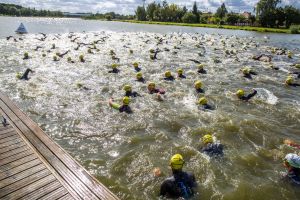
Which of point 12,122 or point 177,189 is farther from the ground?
point 12,122

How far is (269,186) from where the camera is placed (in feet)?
32.7

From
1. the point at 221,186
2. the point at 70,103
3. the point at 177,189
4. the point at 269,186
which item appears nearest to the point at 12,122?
the point at 70,103

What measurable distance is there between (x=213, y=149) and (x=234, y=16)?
123 m

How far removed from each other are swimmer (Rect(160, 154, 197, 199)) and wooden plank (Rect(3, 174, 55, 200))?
3507 millimetres

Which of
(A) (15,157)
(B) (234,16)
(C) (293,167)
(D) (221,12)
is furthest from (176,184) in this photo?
(D) (221,12)

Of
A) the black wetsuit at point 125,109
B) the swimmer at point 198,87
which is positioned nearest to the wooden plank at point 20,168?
the black wetsuit at point 125,109

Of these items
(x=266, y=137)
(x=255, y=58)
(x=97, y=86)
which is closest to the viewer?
(x=266, y=137)

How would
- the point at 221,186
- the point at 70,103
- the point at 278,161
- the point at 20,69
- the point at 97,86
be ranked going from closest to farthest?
1. the point at 221,186
2. the point at 278,161
3. the point at 70,103
4. the point at 97,86
5. the point at 20,69

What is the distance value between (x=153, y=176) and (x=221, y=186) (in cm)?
245

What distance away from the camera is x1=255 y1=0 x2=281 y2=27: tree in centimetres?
10674

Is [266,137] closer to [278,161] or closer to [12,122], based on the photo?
[278,161]

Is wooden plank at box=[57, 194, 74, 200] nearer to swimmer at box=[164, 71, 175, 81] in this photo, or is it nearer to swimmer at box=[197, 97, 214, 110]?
swimmer at box=[197, 97, 214, 110]

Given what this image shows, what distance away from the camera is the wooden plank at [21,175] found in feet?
26.6

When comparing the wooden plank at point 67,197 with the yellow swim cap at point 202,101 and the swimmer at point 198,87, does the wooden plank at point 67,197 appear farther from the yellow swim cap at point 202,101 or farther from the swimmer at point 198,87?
the swimmer at point 198,87
